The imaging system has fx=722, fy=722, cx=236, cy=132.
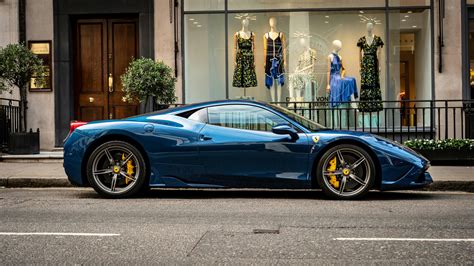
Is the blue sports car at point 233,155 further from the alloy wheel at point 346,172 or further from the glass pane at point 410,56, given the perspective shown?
the glass pane at point 410,56

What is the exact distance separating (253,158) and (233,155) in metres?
0.26

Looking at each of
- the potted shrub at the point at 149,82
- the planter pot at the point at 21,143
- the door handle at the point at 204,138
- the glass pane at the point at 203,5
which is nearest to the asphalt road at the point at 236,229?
the door handle at the point at 204,138

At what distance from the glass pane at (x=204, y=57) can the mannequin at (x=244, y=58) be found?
331 millimetres

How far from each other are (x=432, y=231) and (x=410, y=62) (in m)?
10.9

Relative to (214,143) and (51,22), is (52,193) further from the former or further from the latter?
(51,22)

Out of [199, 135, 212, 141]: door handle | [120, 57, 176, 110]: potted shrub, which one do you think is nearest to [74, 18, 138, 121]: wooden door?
[120, 57, 176, 110]: potted shrub

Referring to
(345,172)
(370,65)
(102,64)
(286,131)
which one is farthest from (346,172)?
(102,64)

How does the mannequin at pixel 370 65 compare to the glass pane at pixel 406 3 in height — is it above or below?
below

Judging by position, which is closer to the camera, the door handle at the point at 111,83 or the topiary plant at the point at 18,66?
the topiary plant at the point at 18,66

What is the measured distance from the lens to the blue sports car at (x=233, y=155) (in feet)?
30.2

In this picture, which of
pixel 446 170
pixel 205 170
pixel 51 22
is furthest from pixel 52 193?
pixel 51 22

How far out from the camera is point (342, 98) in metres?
17.0

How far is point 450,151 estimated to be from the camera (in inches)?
554

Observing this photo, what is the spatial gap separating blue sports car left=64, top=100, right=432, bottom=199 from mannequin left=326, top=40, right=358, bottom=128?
24.4ft
